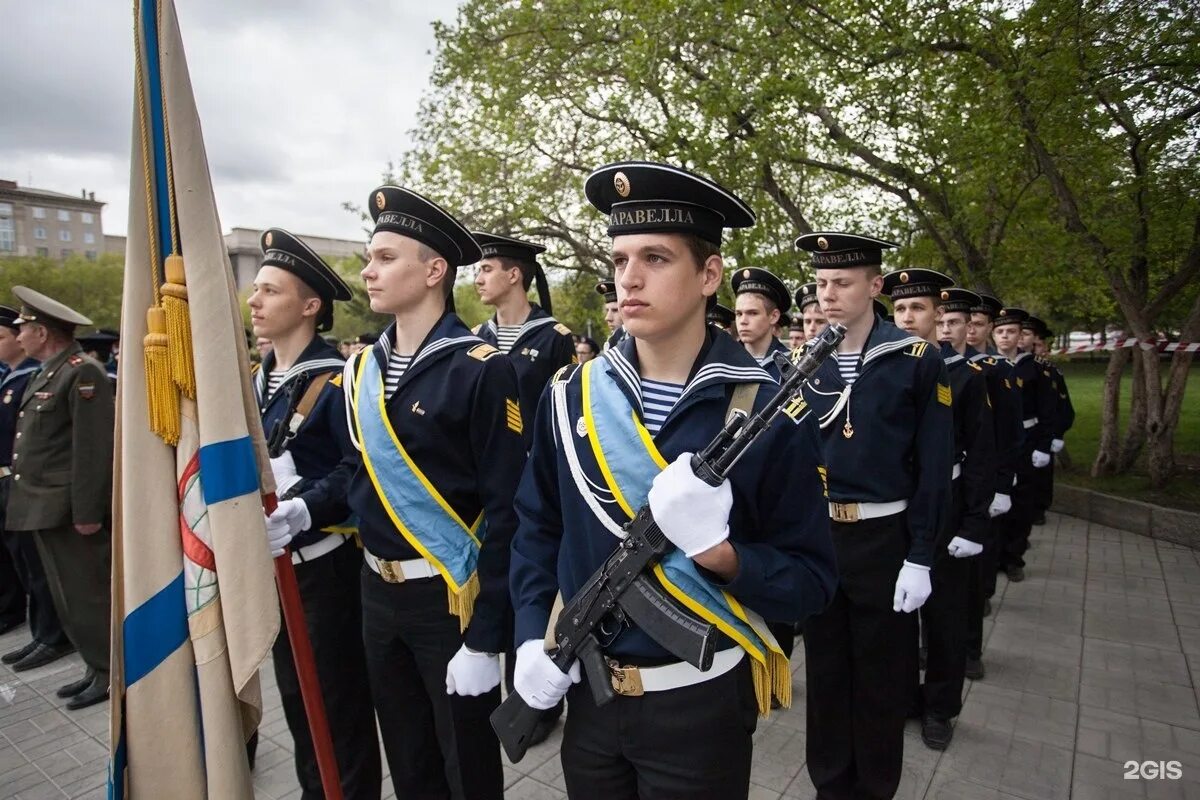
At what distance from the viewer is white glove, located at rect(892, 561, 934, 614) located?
331 cm

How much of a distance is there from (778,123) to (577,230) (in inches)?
329

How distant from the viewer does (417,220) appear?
3.08 m

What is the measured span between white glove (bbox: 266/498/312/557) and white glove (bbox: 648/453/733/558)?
52.5 inches

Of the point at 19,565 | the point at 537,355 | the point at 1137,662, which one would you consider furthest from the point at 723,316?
the point at 19,565

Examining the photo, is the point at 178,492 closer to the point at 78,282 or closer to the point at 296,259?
the point at 296,259

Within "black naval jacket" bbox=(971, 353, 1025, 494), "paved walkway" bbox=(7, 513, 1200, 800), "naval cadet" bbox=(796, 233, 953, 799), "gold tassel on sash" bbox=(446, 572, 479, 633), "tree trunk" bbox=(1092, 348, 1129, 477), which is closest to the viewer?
"gold tassel on sash" bbox=(446, 572, 479, 633)

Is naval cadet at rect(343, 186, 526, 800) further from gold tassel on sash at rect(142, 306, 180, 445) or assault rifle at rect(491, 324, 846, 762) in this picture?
gold tassel on sash at rect(142, 306, 180, 445)

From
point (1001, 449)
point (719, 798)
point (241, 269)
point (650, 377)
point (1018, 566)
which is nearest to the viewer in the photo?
point (719, 798)

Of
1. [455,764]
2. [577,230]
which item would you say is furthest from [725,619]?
[577,230]

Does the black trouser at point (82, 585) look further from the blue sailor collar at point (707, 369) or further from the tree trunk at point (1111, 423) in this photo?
the tree trunk at point (1111, 423)

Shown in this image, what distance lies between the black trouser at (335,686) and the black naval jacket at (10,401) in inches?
188

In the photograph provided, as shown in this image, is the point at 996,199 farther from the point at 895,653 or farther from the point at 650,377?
the point at 650,377

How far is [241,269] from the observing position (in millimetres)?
57844

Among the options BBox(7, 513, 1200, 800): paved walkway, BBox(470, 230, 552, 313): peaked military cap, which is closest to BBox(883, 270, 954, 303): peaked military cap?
BBox(7, 513, 1200, 800): paved walkway
